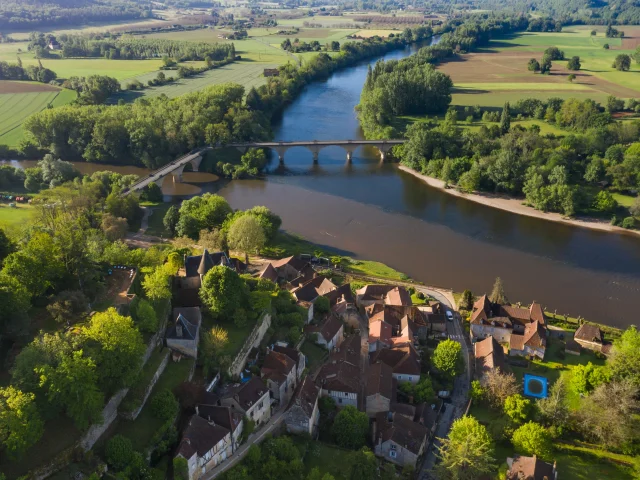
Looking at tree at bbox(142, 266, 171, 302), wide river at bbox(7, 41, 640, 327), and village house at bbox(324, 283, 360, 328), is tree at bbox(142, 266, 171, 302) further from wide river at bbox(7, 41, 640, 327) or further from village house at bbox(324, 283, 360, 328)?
wide river at bbox(7, 41, 640, 327)

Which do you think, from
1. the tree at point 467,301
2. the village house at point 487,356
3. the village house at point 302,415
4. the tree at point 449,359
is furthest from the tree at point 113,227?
the village house at point 487,356

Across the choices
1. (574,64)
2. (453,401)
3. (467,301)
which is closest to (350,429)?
(453,401)

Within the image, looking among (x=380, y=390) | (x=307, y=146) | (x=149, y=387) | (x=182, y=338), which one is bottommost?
(x=380, y=390)

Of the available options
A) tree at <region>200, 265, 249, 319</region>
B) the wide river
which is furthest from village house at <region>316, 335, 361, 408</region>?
the wide river

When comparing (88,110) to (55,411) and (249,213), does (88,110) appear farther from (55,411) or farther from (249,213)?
(55,411)

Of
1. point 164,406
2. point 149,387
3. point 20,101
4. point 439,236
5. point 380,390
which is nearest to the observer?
point 164,406

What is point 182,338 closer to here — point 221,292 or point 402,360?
point 221,292

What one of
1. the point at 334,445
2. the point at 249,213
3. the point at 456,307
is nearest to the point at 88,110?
the point at 249,213
